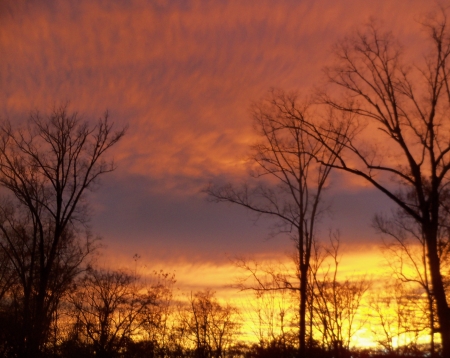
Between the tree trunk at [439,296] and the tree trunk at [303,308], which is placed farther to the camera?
the tree trunk at [303,308]

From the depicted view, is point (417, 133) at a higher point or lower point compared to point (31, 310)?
higher

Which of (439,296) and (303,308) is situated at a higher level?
(439,296)

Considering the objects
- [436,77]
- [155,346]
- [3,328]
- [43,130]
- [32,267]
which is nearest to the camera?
[436,77]

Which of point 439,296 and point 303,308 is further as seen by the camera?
point 303,308

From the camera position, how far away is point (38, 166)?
24.3 m

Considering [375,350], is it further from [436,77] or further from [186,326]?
[436,77]

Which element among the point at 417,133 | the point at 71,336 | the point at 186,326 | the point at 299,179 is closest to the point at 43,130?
the point at 299,179

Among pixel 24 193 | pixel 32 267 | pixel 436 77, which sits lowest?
pixel 32 267

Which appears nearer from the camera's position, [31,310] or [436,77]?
[436,77]

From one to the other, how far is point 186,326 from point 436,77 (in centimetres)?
2819

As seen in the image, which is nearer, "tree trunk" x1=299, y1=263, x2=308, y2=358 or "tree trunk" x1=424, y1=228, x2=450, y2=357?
"tree trunk" x1=424, y1=228, x2=450, y2=357

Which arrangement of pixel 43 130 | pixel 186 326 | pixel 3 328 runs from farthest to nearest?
pixel 186 326 → pixel 3 328 → pixel 43 130

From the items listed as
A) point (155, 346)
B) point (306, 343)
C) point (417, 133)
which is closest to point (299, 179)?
point (306, 343)

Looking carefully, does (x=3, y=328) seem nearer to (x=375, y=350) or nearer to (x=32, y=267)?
(x=32, y=267)
